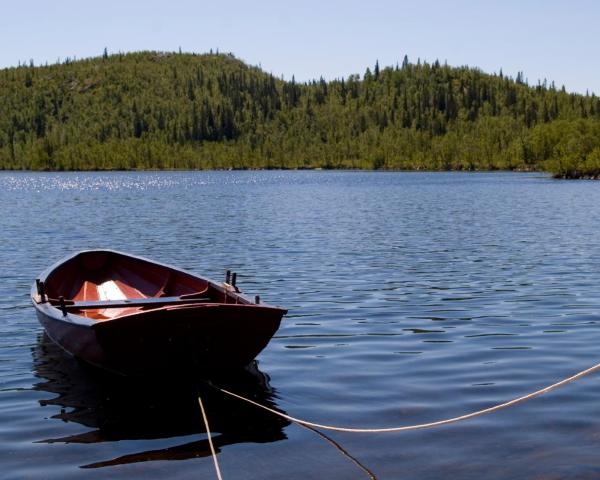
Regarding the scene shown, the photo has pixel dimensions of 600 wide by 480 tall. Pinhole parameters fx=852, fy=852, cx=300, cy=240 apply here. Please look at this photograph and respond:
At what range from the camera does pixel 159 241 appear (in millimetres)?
45062

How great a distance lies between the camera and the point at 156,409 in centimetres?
1368

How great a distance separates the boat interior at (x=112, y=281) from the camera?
757 inches

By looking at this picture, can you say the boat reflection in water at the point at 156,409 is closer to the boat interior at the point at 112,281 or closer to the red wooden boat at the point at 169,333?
the red wooden boat at the point at 169,333

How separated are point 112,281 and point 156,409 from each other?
8.25 metres

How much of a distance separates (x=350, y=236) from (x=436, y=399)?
32.1m

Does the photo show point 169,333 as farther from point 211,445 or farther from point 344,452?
point 344,452

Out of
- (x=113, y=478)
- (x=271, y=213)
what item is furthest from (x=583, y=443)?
(x=271, y=213)

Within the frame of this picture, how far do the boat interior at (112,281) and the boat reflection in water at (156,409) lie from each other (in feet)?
10.6

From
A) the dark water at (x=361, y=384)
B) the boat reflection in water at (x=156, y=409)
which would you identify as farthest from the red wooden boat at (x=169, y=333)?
the dark water at (x=361, y=384)

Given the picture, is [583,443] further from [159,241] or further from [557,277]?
[159,241]

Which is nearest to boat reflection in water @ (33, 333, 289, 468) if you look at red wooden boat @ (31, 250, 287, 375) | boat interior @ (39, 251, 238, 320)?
red wooden boat @ (31, 250, 287, 375)

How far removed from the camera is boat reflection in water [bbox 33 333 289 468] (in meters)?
12.2

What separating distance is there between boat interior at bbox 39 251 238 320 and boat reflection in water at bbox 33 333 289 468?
10.6 feet

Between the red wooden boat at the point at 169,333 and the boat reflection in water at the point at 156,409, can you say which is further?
the red wooden boat at the point at 169,333
